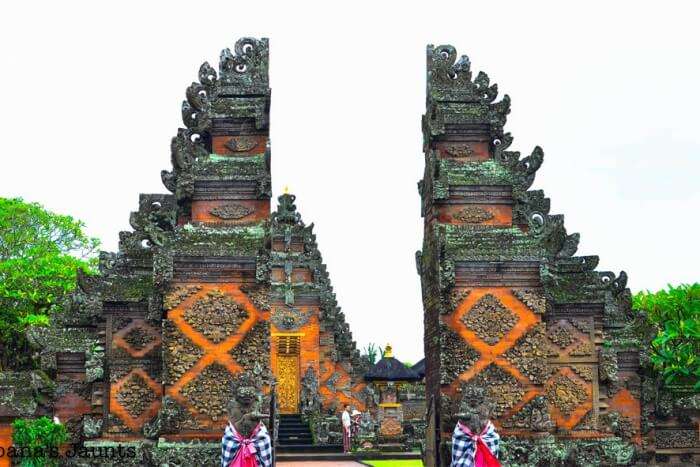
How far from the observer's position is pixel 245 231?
14.8m

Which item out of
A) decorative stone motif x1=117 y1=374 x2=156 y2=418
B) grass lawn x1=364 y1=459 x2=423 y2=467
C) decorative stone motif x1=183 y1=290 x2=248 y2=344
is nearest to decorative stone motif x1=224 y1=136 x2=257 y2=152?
decorative stone motif x1=183 y1=290 x2=248 y2=344

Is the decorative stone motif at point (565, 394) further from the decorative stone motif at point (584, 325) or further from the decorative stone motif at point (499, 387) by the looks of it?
the decorative stone motif at point (499, 387)

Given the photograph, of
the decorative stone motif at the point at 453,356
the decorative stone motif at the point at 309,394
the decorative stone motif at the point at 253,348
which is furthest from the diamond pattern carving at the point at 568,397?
the decorative stone motif at the point at 309,394

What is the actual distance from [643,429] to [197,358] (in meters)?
8.62

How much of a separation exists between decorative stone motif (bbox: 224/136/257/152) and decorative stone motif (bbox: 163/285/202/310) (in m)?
2.83

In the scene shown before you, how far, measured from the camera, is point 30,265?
33.4 metres

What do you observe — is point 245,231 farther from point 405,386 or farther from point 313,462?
point 405,386

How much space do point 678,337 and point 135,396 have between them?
525 inches

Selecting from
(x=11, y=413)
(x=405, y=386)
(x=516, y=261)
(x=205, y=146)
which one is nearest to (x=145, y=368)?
(x=11, y=413)

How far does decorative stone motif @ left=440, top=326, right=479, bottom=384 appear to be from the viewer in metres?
14.4

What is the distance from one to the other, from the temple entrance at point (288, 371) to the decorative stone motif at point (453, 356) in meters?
17.6

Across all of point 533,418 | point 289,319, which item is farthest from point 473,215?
point 289,319

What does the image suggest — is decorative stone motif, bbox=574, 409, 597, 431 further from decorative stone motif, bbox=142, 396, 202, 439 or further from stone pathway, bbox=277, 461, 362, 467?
stone pathway, bbox=277, 461, 362, 467

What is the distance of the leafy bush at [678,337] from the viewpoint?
18391 millimetres
